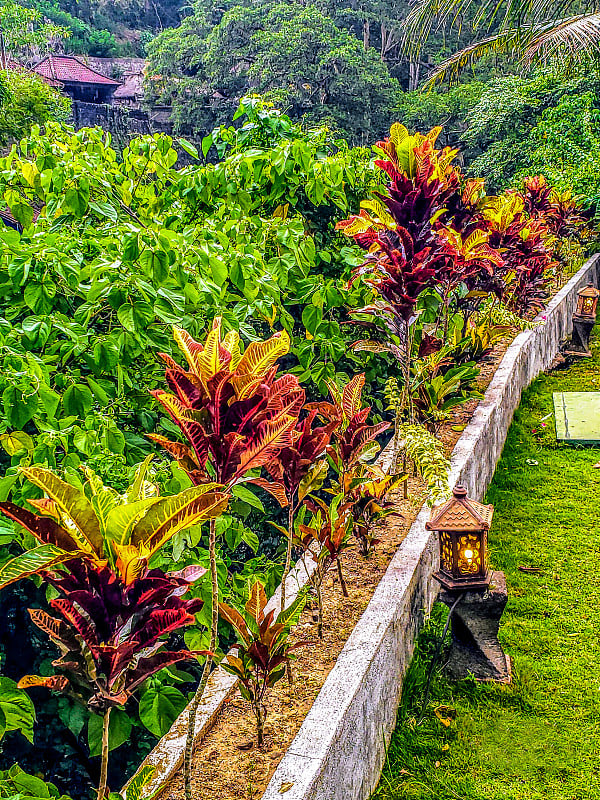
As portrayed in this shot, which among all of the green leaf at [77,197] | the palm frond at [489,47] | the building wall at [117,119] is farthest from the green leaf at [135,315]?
the building wall at [117,119]

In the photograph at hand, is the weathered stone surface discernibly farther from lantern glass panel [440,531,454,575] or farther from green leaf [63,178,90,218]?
green leaf [63,178,90,218]

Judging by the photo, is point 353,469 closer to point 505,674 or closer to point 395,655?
point 395,655

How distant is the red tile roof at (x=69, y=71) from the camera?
33031mm

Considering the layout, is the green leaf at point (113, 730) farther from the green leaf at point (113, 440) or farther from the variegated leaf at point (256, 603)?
the green leaf at point (113, 440)

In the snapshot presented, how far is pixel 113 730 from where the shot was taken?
2.08 metres

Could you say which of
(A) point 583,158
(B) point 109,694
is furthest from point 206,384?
(A) point 583,158

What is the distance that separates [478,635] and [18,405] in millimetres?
1802

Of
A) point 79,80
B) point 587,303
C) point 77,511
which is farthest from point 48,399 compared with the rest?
point 79,80

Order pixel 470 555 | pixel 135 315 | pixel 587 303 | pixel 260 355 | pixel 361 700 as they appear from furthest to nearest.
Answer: pixel 587 303 → pixel 470 555 → pixel 135 315 → pixel 361 700 → pixel 260 355

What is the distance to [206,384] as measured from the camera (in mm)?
1746

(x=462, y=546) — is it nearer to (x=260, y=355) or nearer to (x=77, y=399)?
(x=260, y=355)

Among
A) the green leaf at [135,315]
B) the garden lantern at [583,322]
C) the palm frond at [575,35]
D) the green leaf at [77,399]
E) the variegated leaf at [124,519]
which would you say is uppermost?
the palm frond at [575,35]

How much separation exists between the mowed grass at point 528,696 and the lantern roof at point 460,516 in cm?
48

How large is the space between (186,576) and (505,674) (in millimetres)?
1715
